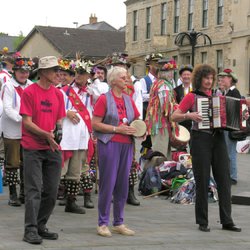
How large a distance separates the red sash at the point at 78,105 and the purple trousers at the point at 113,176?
5.47ft

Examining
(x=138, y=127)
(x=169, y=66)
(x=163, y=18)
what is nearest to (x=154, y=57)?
(x=169, y=66)

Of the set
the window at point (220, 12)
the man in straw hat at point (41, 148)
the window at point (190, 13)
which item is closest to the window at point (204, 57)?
the window at point (220, 12)

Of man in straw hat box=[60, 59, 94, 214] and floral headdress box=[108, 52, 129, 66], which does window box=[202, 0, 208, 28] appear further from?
man in straw hat box=[60, 59, 94, 214]

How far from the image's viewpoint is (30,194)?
7.16 m

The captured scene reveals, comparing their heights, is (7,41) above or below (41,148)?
above

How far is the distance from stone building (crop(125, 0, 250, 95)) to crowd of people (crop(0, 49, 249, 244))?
2668 centimetres

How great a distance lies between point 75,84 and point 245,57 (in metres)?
28.3

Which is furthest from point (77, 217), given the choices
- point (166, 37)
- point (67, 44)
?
point (67, 44)

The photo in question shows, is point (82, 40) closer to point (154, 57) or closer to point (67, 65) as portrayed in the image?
point (154, 57)

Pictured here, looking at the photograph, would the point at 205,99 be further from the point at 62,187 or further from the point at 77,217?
the point at 62,187

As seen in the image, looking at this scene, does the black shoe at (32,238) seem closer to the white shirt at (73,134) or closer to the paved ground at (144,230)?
the paved ground at (144,230)

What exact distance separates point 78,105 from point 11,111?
0.89 m

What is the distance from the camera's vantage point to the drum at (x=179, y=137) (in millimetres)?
11266

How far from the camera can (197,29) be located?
43281 millimetres
